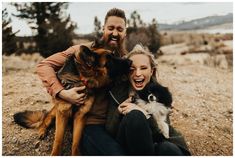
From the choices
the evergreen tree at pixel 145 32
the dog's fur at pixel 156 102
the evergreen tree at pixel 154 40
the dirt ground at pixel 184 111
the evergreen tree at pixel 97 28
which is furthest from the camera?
the evergreen tree at pixel 154 40

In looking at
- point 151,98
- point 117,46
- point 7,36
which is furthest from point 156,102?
A: point 7,36

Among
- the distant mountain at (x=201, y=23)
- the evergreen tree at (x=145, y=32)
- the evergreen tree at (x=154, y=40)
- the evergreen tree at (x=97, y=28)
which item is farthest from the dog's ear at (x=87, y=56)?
the evergreen tree at (x=154, y=40)

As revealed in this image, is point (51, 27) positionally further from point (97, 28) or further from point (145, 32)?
point (97, 28)

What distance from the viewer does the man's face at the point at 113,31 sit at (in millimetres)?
3883

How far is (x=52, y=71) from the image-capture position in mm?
3828

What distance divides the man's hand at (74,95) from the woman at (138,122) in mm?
297

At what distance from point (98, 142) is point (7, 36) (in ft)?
15.9

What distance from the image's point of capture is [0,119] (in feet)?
13.9

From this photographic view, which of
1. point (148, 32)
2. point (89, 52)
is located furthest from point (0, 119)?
point (148, 32)

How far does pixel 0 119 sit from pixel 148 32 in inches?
279

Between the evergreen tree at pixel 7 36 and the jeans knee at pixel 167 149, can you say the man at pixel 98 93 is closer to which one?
the jeans knee at pixel 167 149

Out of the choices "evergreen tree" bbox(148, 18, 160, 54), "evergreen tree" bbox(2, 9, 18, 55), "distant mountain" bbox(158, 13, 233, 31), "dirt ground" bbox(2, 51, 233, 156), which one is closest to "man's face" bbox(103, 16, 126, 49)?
"dirt ground" bbox(2, 51, 233, 156)

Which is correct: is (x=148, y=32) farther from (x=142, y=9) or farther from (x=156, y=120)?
(x=156, y=120)

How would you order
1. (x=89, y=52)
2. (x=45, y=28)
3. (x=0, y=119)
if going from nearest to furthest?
(x=89, y=52) < (x=0, y=119) < (x=45, y=28)
